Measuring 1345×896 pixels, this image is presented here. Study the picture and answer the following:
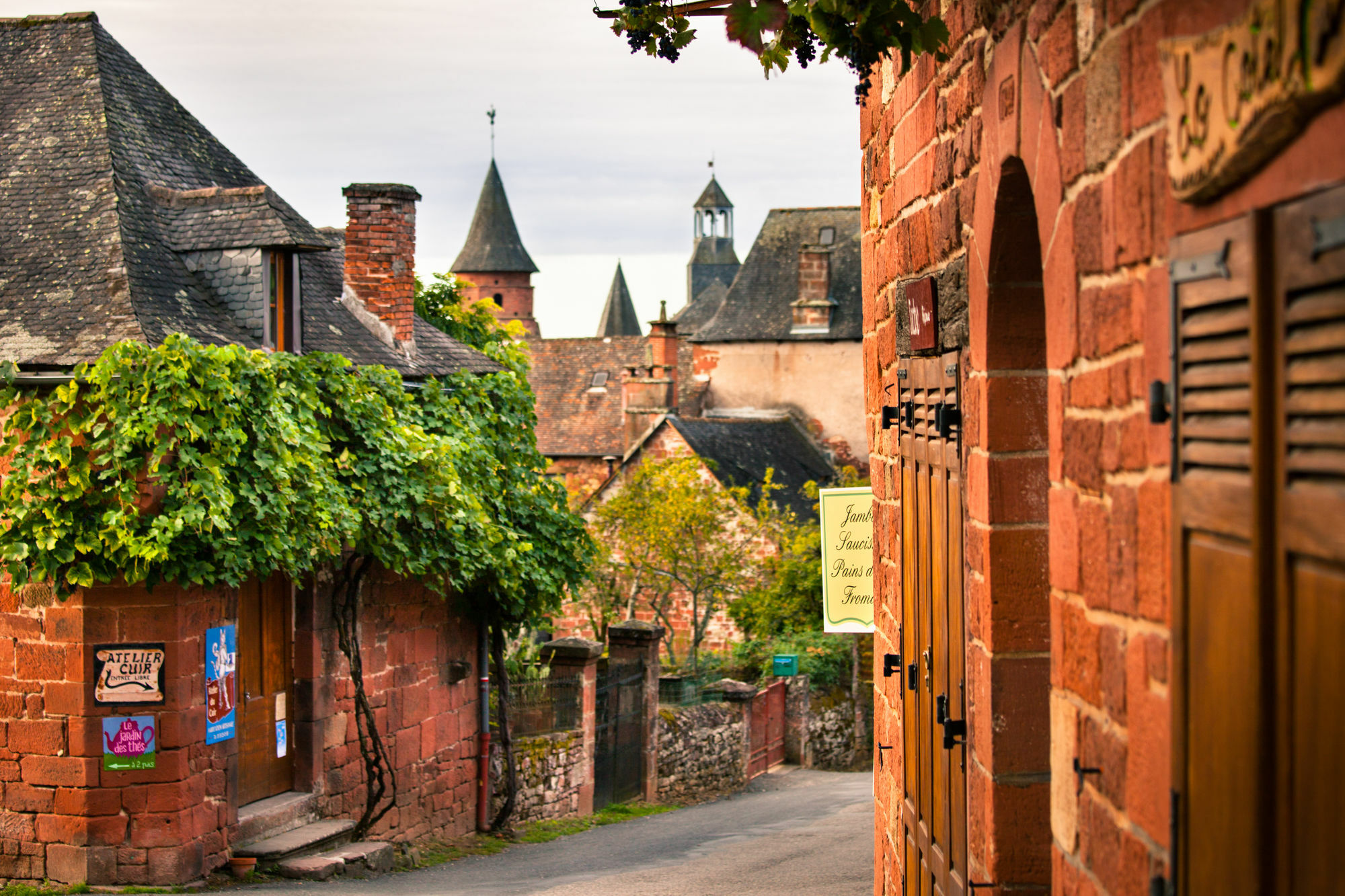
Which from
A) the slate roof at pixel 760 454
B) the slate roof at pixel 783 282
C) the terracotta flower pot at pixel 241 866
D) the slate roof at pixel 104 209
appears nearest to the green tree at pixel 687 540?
the slate roof at pixel 760 454

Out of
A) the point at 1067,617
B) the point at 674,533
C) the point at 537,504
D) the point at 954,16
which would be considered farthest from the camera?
the point at 674,533

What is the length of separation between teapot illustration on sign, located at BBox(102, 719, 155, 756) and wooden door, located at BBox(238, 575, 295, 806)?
4.56ft

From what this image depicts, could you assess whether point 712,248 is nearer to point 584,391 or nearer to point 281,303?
point 584,391

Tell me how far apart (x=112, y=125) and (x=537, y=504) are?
18.9ft

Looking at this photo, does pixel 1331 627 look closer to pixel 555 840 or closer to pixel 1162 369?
pixel 1162 369

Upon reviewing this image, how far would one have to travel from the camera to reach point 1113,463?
7.90 ft

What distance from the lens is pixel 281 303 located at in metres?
12.2

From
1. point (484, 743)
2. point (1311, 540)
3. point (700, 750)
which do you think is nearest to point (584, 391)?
point (700, 750)

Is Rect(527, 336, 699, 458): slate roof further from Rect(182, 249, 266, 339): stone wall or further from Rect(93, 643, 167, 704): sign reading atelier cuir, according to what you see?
Rect(93, 643, 167, 704): sign reading atelier cuir

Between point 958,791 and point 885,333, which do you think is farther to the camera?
point 885,333

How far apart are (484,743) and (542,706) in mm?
1049

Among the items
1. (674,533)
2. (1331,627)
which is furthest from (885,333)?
(674,533)

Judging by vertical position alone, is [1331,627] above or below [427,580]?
above

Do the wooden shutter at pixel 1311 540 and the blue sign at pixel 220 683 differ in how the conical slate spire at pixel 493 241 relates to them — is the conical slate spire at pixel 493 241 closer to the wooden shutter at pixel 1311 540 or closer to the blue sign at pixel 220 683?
the blue sign at pixel 220 683
